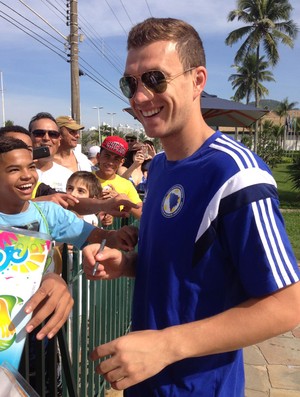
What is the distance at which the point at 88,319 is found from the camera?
2.83 m

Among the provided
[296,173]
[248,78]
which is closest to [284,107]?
[248,78]

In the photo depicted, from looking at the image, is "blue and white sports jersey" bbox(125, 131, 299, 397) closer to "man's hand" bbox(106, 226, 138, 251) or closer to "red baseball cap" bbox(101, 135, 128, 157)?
"man's hand" bbox(106, 226, 138, 251)

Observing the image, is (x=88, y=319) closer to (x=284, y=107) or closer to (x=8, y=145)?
(x=8, y=145)

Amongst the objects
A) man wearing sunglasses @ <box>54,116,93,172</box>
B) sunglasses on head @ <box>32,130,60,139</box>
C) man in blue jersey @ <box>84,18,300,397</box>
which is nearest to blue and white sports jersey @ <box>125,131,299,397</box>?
man in blue jersey @ <box>84,18,300,397</box>

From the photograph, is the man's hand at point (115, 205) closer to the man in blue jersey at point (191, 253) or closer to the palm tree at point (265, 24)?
the man in blue jersey at point (191, 253)

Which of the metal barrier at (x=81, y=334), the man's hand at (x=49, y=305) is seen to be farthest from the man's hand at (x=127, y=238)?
the man's hand at (x=49, y=305)

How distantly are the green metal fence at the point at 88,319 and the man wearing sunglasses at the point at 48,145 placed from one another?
84cm

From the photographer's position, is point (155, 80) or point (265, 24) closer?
point (155, 80)

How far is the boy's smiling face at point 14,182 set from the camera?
2262 millimetres

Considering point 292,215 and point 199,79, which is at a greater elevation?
point 199,79

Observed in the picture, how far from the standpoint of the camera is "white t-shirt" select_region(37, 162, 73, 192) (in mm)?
3955

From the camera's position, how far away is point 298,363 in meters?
3.94

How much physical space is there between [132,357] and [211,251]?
38cm

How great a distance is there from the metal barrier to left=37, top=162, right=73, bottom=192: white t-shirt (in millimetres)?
778
